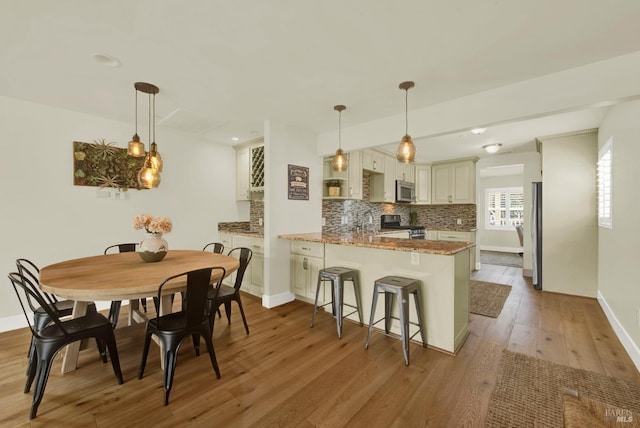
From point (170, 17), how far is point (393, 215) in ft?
17.3

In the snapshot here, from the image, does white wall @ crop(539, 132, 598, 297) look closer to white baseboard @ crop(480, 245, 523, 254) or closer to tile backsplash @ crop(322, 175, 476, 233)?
tile backsplash @ crop(322, 175, 476, 233)

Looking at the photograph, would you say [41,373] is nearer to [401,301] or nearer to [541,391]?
[401,301]

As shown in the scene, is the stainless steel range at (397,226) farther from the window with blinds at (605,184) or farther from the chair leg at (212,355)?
the chair leg at (212,355)

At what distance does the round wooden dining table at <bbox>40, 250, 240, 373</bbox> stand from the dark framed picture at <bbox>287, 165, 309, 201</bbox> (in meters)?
1.43

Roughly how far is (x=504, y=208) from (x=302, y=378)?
9042mm

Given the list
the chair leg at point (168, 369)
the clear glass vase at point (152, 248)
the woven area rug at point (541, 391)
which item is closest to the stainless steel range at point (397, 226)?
the woven area rug at point (541, 391)

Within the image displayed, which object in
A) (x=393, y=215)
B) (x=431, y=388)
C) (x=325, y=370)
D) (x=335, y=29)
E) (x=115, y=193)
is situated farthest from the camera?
(x=393, y=215)

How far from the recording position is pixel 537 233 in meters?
4.35

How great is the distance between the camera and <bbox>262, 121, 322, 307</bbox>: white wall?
3539 millimetres

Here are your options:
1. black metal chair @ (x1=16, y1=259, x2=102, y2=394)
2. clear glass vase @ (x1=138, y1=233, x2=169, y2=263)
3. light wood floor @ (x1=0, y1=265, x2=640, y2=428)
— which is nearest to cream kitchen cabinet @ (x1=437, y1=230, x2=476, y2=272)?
light wood floor @ (x1=0, y1=265, x2=640, y2=428)

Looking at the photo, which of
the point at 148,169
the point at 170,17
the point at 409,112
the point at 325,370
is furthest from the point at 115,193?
the point at 409,112

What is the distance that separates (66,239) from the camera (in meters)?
3.20

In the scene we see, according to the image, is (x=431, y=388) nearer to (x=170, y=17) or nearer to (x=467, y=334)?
(x=467, y=334)

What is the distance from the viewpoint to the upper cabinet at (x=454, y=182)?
5.61 meters
